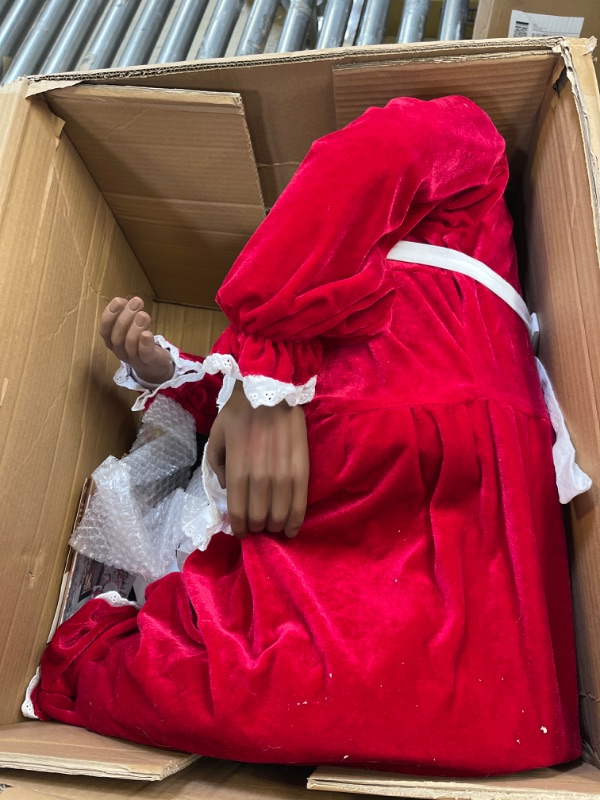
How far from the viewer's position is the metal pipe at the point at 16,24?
1.07 meters

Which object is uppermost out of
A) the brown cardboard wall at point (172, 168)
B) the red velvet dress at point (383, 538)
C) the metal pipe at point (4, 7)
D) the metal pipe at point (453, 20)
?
the metal pipe at point (4, 7)

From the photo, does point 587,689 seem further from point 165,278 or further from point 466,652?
point 165,278

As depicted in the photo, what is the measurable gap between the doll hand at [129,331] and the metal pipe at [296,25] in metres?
0.60

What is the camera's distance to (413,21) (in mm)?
1022

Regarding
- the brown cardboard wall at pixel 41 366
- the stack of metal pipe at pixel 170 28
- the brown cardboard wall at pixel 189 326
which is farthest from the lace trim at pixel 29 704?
the stack of metal pipe at pixel 170 28

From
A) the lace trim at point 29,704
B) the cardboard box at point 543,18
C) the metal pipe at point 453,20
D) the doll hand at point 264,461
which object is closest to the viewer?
the doll hand at point 264,461

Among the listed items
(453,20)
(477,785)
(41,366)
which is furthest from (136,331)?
(453,20)

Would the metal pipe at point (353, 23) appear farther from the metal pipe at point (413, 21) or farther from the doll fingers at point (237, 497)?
the doll fingers at point (237, 497)

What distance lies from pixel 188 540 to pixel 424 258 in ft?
1.29

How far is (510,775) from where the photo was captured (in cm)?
51

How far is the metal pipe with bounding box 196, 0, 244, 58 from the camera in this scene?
3.42 feet

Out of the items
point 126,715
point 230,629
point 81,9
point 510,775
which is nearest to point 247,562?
point 230,629

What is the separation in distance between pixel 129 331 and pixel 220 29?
663 millimetres

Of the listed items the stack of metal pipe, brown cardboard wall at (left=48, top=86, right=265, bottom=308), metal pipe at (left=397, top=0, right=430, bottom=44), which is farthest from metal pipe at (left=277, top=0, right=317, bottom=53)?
brown cardboard wall at (left=48, top=86, right=265, bottom=308)
